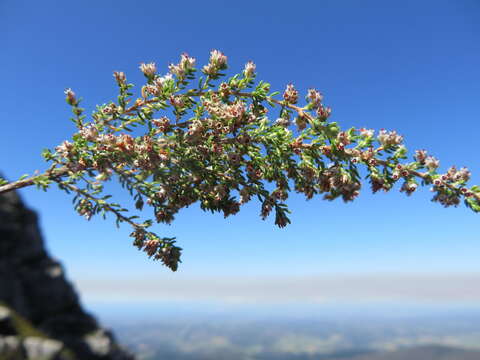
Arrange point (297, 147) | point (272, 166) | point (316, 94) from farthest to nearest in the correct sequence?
point (272, 166) < point (297, 147) < point (316, 94)

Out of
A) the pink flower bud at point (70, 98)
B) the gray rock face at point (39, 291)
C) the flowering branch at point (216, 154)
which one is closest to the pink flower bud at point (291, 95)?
the flowering branch at point (216, 154)

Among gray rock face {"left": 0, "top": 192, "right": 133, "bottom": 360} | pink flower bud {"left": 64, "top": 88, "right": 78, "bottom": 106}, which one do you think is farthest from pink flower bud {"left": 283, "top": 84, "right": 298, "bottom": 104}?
gray rock face {"left": 0, "top": 192, "right": 133, "bottom": 360}

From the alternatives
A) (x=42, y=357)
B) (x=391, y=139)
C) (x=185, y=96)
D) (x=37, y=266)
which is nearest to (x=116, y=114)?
(x=185, y=96)

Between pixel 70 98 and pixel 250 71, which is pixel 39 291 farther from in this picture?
pixel 250 71

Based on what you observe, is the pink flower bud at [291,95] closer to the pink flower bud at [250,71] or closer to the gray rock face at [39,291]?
the pink flower bud at [250,71]

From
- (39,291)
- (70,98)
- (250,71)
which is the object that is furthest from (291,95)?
(39,291)

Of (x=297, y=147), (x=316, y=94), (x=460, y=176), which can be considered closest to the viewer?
(x=460, y=176)

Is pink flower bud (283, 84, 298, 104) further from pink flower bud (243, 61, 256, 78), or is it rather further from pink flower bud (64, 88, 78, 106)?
pink flower bud (64, 88, 78, 106)

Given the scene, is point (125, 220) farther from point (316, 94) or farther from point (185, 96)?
point (316, 94)
